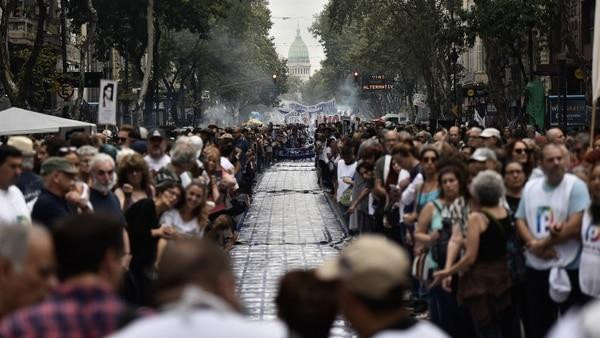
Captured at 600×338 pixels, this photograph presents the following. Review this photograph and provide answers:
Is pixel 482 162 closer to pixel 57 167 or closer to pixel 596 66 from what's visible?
pixel 57 167

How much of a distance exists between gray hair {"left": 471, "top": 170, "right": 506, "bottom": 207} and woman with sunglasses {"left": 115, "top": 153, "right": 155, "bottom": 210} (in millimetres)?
3471

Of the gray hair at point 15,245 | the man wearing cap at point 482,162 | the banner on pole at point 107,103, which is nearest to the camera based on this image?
the gray hair at point 15,245

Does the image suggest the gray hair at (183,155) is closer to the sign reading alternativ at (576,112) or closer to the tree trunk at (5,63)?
the tree trunk at (5,63)

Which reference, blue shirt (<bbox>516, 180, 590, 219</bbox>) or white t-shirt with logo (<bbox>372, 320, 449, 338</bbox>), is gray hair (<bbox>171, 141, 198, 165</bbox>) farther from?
white t-shirt with logo (<bbox>372, 320, 449, 338</bbox>)

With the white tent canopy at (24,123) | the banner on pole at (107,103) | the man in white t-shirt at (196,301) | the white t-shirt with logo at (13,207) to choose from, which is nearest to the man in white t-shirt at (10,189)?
the white t-shirt with logo at (13,207)

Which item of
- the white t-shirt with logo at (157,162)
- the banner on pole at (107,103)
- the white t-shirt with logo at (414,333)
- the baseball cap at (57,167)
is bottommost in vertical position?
the white t-shirt with logo at (414,333)

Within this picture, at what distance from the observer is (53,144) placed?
1428cm

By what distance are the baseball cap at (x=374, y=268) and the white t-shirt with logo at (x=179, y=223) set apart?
7.05 m

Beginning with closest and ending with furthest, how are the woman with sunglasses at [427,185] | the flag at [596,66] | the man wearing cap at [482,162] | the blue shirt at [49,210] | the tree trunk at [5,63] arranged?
the blue shirt at [49,210] < the man wearing cap at [482,162] < the woman with sunglasses at [427,185] < the flag at [596,66] < the tree trunk at [5,63]

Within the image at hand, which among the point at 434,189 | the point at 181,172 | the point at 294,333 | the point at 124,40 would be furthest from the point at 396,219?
the point at 124,40

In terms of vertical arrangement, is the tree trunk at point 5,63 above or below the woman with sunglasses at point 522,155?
above

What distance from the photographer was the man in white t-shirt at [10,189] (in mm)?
9812

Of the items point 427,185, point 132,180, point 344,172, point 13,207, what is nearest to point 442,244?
point 427,185

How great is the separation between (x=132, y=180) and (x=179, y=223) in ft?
3.19
